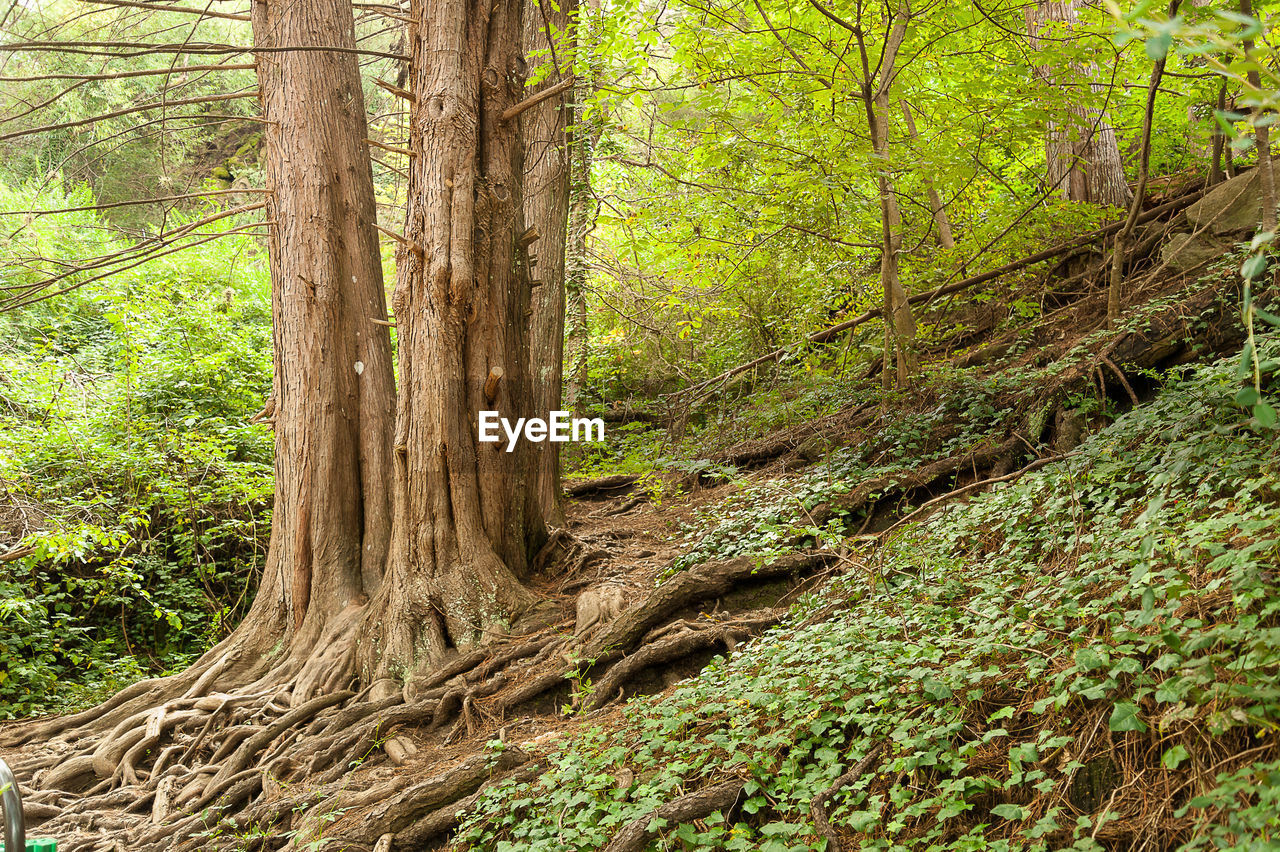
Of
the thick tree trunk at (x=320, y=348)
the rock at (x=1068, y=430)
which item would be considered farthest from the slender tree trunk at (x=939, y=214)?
the thick tree trunk at (x=320, y=348)

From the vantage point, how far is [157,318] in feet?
33.6

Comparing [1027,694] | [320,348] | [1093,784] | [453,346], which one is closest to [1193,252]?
[1027,694]

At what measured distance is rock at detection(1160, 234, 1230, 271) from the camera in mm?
6000

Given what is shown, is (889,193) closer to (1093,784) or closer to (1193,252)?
(1193,252)

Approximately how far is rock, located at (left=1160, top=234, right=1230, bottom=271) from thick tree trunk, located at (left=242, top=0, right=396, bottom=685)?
6.32 metres

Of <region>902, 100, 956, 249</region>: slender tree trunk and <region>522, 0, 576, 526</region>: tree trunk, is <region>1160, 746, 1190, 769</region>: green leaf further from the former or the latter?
<region>522, 0, 576, 526</region>: tree trunk

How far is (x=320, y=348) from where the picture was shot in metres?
6.55

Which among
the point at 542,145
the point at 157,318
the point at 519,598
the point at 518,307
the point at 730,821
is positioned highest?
the point at 542,145

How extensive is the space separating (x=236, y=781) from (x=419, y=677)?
120 centimetres

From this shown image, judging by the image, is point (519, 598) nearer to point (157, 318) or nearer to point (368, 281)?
point (368, 281)

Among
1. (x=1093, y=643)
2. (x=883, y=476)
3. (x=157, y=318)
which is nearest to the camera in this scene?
(x=1093, y=643)

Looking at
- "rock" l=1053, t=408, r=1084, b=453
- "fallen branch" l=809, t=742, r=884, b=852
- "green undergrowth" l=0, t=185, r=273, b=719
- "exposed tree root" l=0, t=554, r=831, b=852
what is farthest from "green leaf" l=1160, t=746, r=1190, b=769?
"green undergrowth" l=0, t=185, r=273, b=719

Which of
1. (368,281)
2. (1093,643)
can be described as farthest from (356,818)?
(368,281)

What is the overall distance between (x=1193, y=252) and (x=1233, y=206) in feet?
1.28
